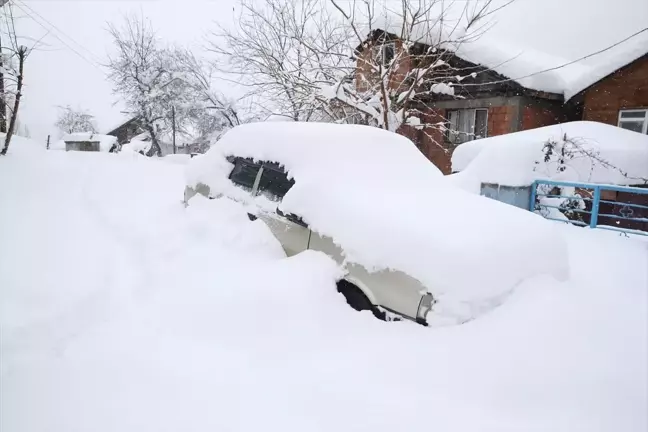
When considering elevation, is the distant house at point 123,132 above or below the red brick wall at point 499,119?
above

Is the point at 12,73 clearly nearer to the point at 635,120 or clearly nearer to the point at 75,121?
the point at 635,120

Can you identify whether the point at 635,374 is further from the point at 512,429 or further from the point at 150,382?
the point at 150,382

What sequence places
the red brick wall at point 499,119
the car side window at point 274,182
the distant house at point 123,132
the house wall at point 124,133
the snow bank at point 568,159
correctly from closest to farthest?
the car side window at point 274,182 < the snow bank at point 568,159 < the red brick wall at point 499,119 < the distant house at point 123,132 < the house wall at point 124,133

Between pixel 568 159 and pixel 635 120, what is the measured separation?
830cm

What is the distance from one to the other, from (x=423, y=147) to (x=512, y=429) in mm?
15470

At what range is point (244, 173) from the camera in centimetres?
448

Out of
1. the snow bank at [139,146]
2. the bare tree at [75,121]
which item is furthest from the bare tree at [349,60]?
the bare tree at [75,121]

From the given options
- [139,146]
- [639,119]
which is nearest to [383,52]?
[639,119]

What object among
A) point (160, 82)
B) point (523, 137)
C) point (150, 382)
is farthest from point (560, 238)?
point (160, 82)

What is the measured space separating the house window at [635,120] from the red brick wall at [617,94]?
0.23 meters

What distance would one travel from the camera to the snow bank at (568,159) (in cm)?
778

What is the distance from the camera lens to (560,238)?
3531mm

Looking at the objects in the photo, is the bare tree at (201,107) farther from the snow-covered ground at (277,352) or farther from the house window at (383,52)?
the snow-covered ground at (277,352)

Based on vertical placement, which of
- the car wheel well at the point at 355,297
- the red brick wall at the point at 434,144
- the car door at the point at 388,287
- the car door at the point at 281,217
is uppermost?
the red brick wall at the point at 434,144
